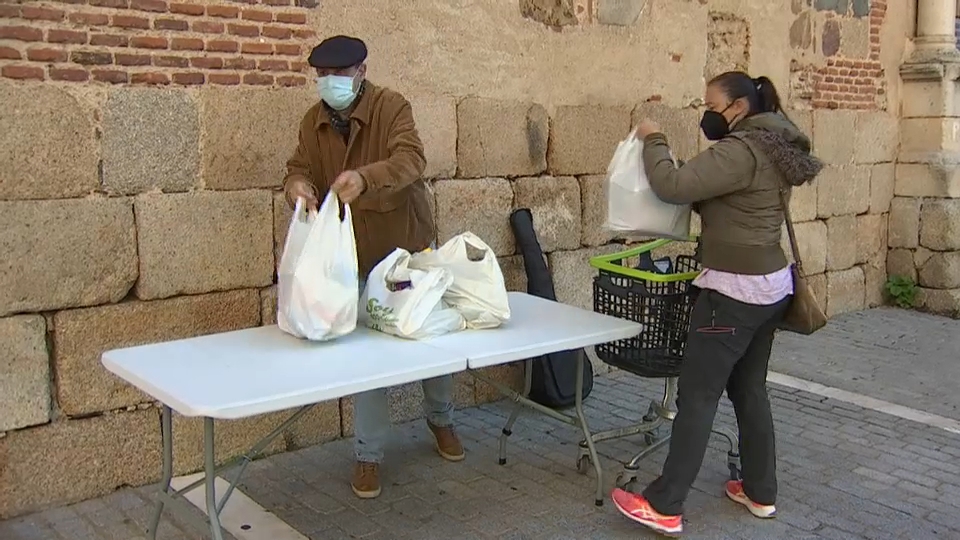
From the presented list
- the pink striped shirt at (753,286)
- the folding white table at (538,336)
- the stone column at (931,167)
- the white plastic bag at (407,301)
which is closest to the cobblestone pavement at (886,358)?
the stone column at (931,167)

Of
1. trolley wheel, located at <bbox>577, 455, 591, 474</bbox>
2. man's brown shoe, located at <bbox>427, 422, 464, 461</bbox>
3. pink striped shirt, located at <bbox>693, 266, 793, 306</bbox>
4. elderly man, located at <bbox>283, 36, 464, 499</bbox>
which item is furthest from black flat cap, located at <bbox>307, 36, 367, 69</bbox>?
trolley wheel, located at <bbox>577, 455, 591, 474</bbox>

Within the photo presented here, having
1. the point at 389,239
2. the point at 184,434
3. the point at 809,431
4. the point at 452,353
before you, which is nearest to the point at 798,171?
the point at 452,353

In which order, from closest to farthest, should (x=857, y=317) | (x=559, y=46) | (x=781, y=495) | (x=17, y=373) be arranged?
(x=17, y=373) < (x=781, y=495) < (x=559, y=46) < (x=857, y=317)

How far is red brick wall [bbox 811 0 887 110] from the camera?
25.1 ft

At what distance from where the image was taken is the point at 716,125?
3.67 m

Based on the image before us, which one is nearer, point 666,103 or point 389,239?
point 389,239

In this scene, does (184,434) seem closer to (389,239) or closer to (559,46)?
(389,239)

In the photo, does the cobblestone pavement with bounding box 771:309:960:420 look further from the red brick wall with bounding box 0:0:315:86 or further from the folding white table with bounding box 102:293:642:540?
the red brick wall with bounding box 0:0:315:86

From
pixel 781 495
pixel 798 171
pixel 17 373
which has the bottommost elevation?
pixel 781 495

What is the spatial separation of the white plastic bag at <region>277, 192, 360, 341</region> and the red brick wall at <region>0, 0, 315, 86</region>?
4.20 feet

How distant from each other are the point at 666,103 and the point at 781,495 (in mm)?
3060

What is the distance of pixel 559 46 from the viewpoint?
5.71 m

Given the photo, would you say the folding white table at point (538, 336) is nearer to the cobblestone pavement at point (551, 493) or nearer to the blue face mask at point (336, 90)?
the cobblestone pavement at point (551, 493)

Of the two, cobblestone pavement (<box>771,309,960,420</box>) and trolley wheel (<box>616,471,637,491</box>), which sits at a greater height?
trolley wheel (<box>616,471,637,491</box>)
